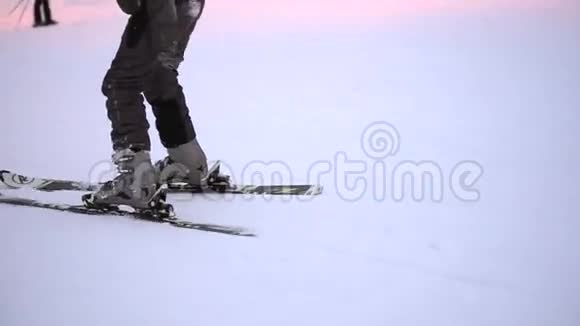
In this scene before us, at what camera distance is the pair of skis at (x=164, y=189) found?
138 centimetres

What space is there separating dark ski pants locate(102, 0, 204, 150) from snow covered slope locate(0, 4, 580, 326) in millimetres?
228

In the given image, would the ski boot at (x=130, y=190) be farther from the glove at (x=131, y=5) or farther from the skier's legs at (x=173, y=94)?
the glove at (x=131, y=5)

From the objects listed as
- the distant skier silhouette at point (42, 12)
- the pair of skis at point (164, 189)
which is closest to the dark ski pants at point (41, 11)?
the distant skier silhouette at point (42, 12)

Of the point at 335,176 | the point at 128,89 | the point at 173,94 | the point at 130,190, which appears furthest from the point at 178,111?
the point at 335,176

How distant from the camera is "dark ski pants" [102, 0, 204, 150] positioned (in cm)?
143

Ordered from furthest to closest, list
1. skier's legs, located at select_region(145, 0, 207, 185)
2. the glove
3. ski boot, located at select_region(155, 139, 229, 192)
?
ski boot, located at select_region(155, 139, 229, 192) → skier's legs, located at select_region(145, 0, 207, 185) → the glove

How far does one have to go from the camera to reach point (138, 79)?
1.45 m

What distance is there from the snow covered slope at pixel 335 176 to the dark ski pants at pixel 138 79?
228 mm

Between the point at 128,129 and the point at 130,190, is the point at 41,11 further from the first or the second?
the point at 130,190

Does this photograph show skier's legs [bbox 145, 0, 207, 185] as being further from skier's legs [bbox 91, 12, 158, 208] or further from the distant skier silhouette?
the distant skier silhouette

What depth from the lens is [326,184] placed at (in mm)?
1642

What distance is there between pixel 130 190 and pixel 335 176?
621 millimetres

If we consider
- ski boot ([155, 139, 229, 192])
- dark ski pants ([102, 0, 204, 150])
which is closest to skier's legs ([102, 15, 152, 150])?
dark ski pants ([102, 0, 204, 150])

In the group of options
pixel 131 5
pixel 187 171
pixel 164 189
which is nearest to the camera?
pixel 131 5
